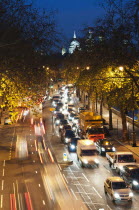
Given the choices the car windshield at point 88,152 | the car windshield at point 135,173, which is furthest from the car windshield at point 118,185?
the car windshield at point 88,152

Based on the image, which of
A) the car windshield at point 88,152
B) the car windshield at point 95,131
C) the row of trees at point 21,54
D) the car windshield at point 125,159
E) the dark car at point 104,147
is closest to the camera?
the row of trees at point 21,54

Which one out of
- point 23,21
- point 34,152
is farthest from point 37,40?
point 34,152

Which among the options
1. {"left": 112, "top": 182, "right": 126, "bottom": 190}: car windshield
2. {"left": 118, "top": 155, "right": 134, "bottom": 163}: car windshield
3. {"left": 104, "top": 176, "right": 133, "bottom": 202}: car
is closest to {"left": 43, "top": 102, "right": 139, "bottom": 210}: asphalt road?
{"left": 104, "top": 176, "right": 133, "bottom": 202}: car

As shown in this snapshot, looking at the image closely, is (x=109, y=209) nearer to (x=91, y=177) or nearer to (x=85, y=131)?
(x=91, y=177)

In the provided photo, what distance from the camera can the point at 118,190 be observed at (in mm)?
24969

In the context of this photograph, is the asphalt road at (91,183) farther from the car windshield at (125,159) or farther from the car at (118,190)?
the car windshield at (125,159)

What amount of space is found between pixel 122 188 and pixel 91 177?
22.4 feet

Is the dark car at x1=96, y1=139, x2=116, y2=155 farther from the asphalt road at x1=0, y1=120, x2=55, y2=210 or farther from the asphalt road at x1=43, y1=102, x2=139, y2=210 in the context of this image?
the asphalt road at x1=0, y1=120, x2=55, y2=210

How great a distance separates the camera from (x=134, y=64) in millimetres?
31062

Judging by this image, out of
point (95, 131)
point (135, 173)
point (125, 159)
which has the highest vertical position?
point (95, 131)

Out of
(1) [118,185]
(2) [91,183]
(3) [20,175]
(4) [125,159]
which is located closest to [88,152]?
(4) [125,159]

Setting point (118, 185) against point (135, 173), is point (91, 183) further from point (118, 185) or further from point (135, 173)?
point (118, 185)

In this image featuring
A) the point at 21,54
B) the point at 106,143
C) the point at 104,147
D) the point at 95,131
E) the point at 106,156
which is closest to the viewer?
the point at 21,54

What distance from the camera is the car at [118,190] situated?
81.0 feet
